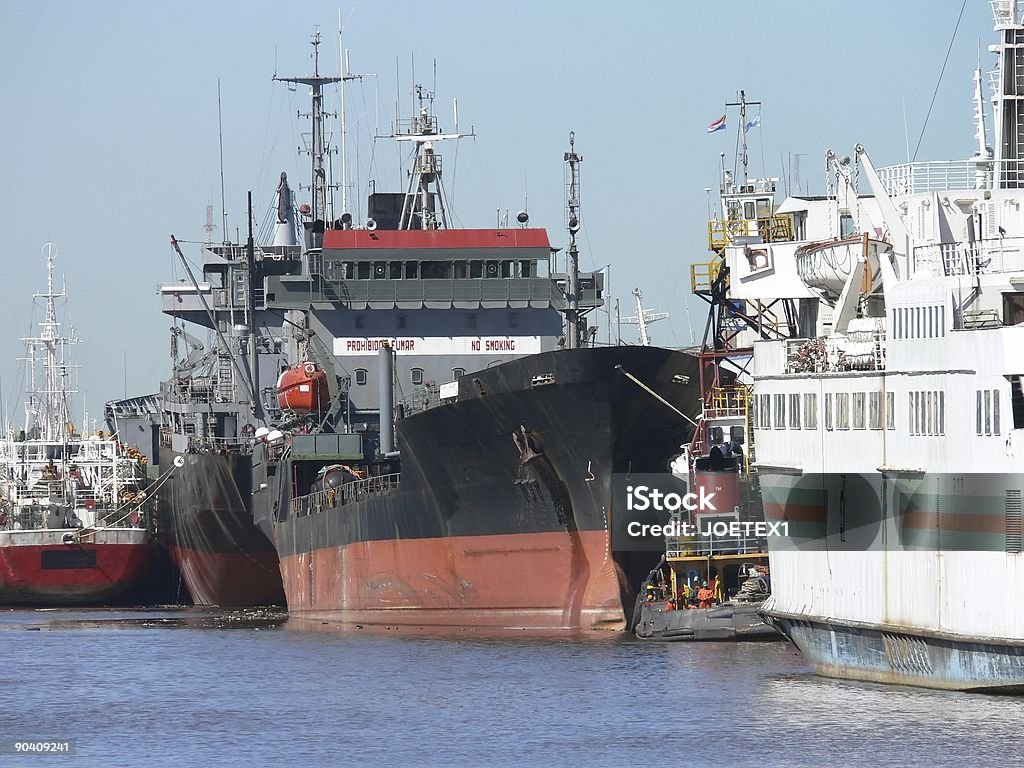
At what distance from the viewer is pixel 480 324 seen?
188ft

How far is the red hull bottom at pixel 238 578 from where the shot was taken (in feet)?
217

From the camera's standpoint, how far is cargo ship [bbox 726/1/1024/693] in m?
A: 27.4

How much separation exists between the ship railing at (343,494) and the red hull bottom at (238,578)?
960cm

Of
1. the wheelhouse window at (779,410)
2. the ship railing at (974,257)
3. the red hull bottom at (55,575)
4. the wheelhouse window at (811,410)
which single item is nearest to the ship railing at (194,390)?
the red hull bottom at (55,575)

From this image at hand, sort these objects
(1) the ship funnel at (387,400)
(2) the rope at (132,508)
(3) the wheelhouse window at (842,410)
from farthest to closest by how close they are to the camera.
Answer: (2) the rope at (132,508) < (1) the ship funnel at (387,400) < (3) the wheelhouse window at (842,410)

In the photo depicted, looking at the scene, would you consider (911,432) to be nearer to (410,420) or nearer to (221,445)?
(410,420)

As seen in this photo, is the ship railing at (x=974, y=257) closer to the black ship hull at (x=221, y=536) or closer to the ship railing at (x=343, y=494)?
the ship railing at (x=343, y=494)

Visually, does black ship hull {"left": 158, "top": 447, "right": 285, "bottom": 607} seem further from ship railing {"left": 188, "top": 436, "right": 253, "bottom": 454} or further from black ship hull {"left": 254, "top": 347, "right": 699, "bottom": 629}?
black ship hull {"left": 254, "top": 347, "right": 699, "bottom": 629}

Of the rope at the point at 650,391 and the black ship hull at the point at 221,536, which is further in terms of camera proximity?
the black ship hull at the point at 221,536

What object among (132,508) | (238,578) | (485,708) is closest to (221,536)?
(238,578)

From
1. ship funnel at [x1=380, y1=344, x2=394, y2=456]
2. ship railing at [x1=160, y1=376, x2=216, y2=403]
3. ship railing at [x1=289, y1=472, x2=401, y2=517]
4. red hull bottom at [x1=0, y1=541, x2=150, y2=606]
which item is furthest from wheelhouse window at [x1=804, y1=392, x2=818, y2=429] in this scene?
red hull bottom at [x1=0, y1=541, x2=150, y2=606]

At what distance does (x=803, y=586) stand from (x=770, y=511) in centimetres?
153

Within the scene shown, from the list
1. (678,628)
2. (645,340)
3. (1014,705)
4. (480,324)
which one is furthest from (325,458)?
(1014,705)

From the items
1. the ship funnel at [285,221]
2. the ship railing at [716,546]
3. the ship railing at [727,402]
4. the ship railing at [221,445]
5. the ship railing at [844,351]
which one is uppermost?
the ship funnel at [285,221]
